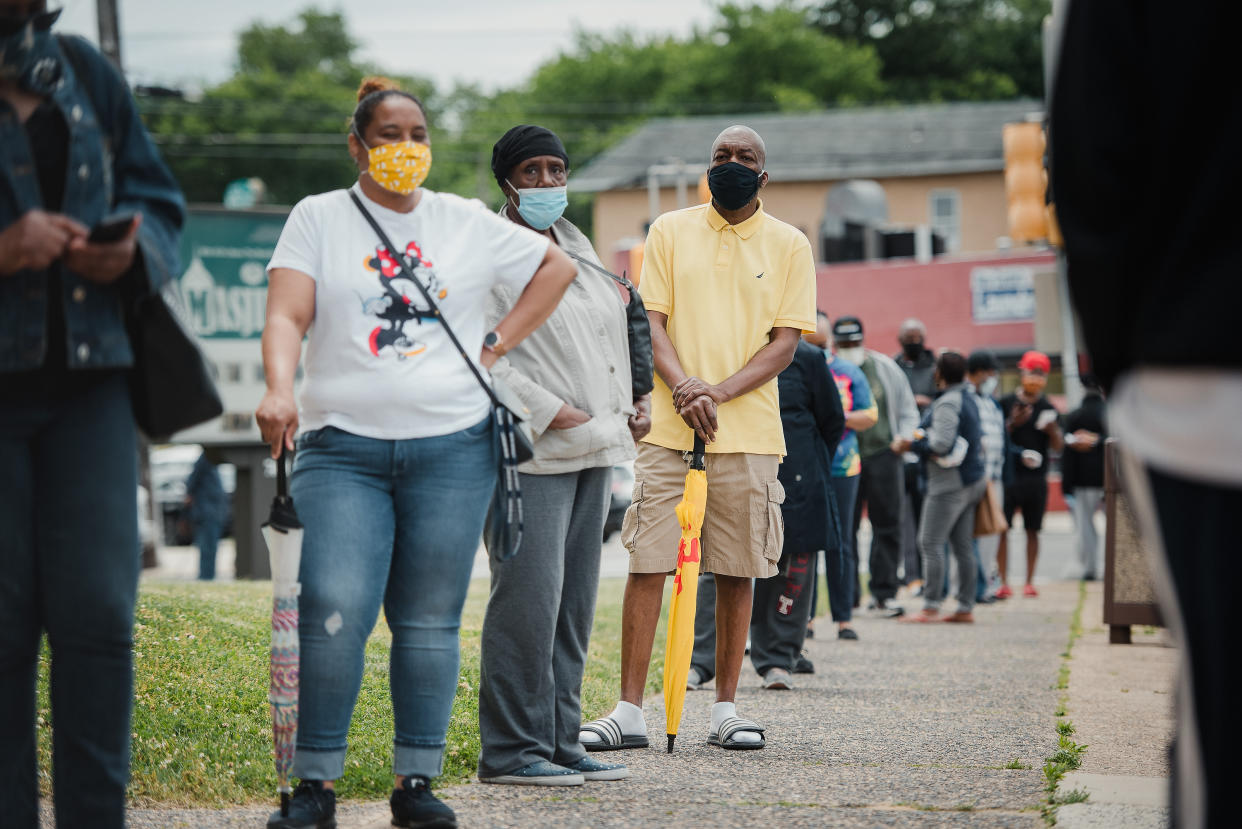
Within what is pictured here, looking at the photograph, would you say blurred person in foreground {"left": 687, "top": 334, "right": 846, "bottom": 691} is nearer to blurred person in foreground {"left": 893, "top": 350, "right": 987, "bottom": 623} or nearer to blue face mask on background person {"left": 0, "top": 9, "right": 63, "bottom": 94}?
blurred person in foreground {"left": 893, "top": 350, "right": 987, "bottom": 623}

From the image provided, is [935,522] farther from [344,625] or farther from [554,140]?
[344,625]

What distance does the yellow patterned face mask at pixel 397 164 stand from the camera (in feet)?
13.3

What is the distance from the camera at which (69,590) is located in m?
3.04

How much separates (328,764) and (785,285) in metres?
2.79

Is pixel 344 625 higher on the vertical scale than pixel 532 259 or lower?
lower

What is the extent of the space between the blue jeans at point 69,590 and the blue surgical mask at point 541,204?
2.13 meters

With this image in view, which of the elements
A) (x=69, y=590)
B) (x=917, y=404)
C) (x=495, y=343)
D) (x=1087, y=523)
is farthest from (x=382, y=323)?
(x=1087, y=523)

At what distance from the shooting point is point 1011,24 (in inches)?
2675

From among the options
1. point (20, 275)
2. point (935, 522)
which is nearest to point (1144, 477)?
point (20, 275)

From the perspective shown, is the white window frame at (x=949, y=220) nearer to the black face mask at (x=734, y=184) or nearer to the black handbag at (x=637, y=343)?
the black face mask at (x=734, y=184)

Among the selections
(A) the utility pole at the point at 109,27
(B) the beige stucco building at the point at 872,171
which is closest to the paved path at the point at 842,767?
(A) the utility pole at the point at 109,27

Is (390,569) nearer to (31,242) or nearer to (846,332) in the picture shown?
(31,242)

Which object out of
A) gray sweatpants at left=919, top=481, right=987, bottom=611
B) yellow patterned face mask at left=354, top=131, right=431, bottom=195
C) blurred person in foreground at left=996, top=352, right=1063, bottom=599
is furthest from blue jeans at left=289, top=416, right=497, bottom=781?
blurred person in foreground at left=996, top=352, right=1063, bottom=599

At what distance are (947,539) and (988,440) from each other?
3.75 ft
